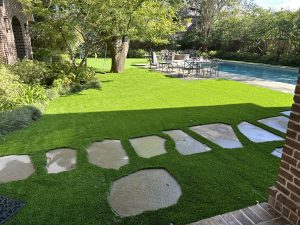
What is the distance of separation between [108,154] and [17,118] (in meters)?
2.53

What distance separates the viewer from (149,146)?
13.9 feet

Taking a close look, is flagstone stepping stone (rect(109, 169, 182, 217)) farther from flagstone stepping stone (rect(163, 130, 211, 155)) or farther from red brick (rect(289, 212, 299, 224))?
red brick (rect(289, 212, 299, 224))

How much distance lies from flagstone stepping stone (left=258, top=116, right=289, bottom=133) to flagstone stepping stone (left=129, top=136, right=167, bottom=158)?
2.34 m

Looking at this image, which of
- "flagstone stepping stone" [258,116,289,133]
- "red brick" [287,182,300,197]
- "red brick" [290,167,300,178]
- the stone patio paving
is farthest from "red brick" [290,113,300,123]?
"flagstone stepping stone" [258,116,289,133]

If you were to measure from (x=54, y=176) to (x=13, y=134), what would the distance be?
2.11m

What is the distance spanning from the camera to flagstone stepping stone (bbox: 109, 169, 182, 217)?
107 inches

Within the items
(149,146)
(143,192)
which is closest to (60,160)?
(149,146)

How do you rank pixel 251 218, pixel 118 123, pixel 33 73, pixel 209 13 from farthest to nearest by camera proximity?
pixel 209 13 → pixel 33 73 → pixel 118 123 → pixel 251 218

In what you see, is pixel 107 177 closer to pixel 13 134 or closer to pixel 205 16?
pixel 13 134

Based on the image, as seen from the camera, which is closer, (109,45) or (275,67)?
(109,45)

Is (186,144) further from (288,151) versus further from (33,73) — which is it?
(33,73)

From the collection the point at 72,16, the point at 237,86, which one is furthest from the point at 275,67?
the point at 72,16

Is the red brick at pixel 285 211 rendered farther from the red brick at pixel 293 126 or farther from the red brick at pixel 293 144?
the red brick at pixel 293 126

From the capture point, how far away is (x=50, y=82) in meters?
8.91
